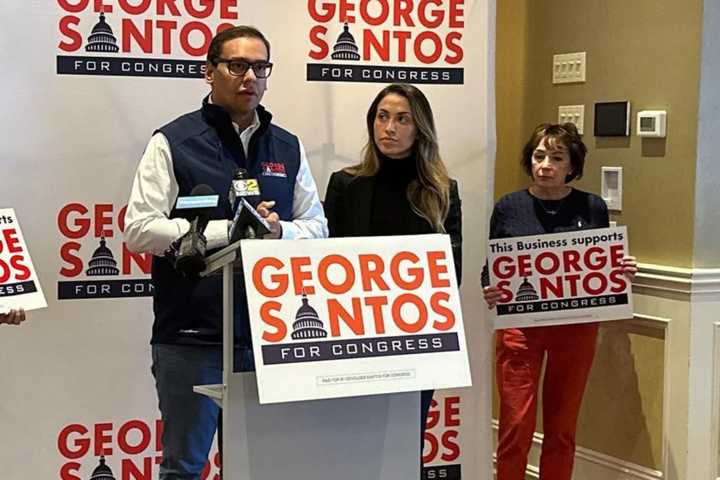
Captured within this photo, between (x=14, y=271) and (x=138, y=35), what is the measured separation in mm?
897

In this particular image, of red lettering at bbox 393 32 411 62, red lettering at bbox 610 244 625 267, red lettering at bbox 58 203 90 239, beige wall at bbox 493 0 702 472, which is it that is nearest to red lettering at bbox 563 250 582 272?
red lettering at bbox 610 244 625 267

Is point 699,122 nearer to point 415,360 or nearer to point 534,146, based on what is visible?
point 534,146

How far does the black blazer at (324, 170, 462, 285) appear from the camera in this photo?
10.3 feet

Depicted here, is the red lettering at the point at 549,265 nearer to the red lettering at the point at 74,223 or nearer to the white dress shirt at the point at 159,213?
the white dress shirt at the point at 159,213

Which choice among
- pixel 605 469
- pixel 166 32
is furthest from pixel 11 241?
pixel 605 469

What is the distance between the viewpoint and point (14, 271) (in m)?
2.93

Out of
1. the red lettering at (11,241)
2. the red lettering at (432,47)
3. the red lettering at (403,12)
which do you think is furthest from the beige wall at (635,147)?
the red lettering at (11,241)

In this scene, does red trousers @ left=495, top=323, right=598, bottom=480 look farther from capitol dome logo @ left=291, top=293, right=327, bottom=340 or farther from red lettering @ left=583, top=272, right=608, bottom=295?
capitol dome logo @ left=291, top=293, right=327, bottom=340

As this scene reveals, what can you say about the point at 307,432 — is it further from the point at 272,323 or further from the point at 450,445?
the point at 450,445

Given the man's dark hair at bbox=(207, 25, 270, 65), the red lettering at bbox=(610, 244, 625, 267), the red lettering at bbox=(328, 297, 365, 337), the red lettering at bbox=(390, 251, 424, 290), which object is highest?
the man's dark hair at bbox=(207, 25, 270, 65)

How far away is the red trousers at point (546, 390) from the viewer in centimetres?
359

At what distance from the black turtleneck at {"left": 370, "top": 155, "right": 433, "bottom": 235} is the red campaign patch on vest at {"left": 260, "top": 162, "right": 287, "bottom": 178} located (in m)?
0.53

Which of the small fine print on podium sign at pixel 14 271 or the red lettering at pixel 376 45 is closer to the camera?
the small fine print on podium sign at pixel 14 271

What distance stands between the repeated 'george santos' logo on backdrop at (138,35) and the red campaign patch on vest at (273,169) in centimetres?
90
